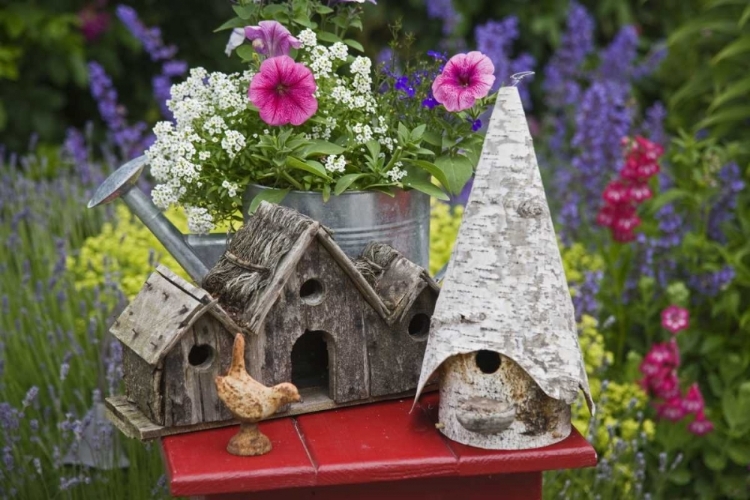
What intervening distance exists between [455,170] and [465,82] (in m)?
0.18

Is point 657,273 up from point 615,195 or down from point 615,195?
down

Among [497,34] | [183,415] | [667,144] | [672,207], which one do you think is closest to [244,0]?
[183,415]

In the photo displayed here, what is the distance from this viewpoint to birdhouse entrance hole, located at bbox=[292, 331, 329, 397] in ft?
6.66

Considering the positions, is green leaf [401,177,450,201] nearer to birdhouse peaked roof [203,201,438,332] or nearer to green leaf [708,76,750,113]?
birdhouse peaked roof [203,201,438,332]

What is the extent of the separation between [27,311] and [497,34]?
2.55m

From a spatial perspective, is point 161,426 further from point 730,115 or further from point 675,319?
point 730,115

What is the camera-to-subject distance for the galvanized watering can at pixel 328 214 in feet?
6.48

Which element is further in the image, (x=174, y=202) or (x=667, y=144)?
(x=667, y=144)

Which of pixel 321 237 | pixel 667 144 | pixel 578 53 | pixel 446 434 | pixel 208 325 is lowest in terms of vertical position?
pixel 446 434

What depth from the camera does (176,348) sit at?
1.75 meters

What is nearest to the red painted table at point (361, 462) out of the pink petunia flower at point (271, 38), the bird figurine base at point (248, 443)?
the bird figurine base at point (248, 443)

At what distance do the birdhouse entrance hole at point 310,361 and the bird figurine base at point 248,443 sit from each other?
30 cm

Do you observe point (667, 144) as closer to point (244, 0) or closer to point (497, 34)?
point (497, 34)

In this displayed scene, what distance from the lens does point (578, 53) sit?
491 centimetres
